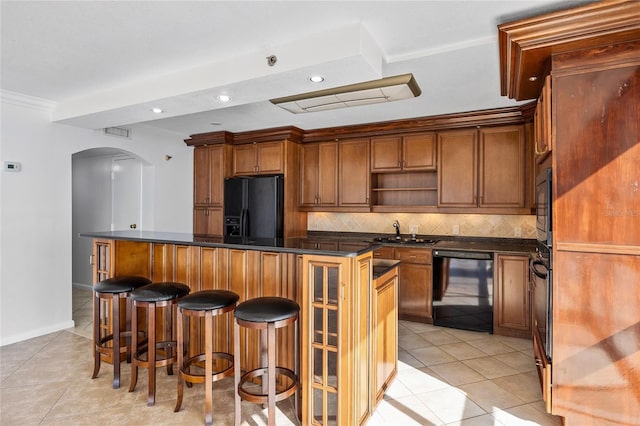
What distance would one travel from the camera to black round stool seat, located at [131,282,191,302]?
247cm

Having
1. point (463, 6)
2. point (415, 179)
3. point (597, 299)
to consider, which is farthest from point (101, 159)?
point (597, 299)

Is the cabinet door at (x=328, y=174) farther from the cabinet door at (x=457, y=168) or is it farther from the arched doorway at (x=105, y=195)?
the arched doorway at (x=105, y=195)

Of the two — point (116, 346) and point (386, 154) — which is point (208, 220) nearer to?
point (386, 154)

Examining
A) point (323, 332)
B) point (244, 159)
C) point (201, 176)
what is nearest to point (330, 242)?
point (323, 332)

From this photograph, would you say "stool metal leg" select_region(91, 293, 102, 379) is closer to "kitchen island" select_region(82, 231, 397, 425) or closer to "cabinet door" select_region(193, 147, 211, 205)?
"kitchen island" select_region(82, 231, 397, 425)

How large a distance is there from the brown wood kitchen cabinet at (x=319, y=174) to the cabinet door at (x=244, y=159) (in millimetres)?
736

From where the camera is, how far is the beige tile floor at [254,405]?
2.33 meters

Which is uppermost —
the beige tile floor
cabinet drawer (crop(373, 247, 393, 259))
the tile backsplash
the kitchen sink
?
the tile backsplash

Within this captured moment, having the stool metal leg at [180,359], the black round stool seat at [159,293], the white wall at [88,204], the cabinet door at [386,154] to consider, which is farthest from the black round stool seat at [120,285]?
the white wall at [88,204]

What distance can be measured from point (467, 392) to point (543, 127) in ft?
6.53

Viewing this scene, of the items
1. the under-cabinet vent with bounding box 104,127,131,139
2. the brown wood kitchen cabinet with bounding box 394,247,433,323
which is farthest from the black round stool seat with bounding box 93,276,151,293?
the brown wood kitchen cabinet with bounding box 394,247,433,323

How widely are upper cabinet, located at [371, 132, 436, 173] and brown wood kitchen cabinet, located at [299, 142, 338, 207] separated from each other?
614 mm

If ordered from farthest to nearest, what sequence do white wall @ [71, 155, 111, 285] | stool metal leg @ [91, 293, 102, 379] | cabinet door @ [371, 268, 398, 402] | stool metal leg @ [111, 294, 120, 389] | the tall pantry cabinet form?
white wall @ [71, 155, 111, 285], stool metal leg @ [91, 293, 102, 379], stool metal leg @ [111, 294, 120, 389], cabinet door @ [371, 268, 398, 402], the tall pantry cabinet

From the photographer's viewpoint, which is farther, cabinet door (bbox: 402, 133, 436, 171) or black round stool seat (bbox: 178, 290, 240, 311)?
cabinet door (bbox: 402, 133, 436, 171)
